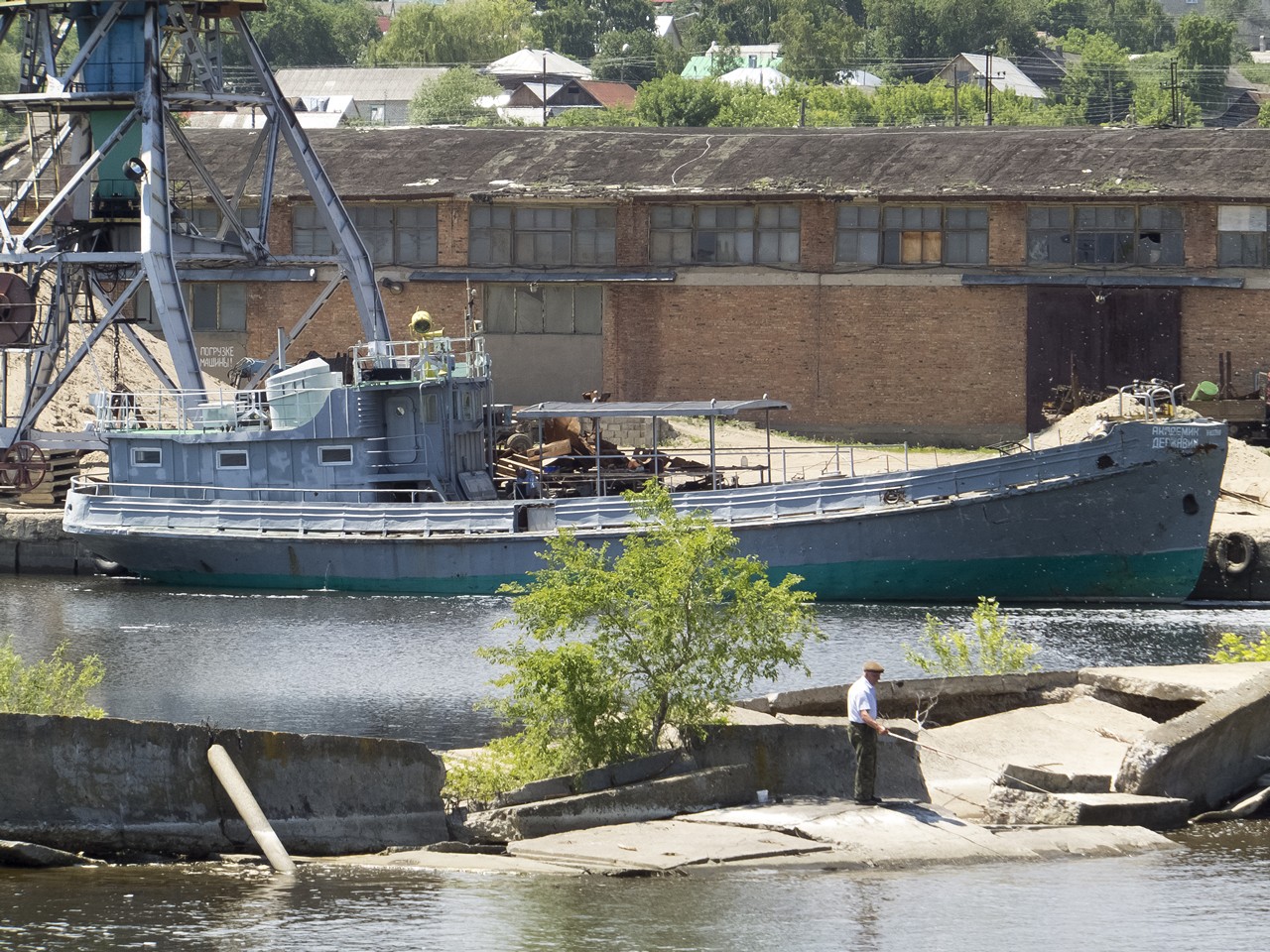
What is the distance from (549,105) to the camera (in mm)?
125188

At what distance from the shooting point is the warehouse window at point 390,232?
166 ft

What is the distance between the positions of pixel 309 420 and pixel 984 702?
1713 cm

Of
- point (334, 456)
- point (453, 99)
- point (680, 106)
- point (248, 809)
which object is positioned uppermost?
point (453, 99)

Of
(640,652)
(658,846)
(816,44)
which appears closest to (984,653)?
(640,652)

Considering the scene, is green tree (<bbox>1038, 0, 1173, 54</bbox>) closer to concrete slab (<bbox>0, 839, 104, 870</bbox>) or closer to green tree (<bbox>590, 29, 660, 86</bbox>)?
green tree (<bbox>590, 29, 660, 86</bbox>)

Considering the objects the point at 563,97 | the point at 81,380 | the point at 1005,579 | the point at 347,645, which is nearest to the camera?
the point at 347,645

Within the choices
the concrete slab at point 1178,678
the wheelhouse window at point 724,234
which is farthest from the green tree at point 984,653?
the wheelhouse window at point 724,234

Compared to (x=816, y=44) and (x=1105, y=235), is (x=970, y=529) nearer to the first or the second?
(x=1105, y=235)

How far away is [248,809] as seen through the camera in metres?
15.5

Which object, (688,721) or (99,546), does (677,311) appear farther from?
(688,721)

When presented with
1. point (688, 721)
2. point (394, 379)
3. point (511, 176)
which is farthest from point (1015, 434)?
point (688, 721)

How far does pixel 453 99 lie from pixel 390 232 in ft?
222

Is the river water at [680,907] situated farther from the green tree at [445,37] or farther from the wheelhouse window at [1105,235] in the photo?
the green tree at [445,37]

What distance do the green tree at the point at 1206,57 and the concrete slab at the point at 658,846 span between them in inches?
4515
